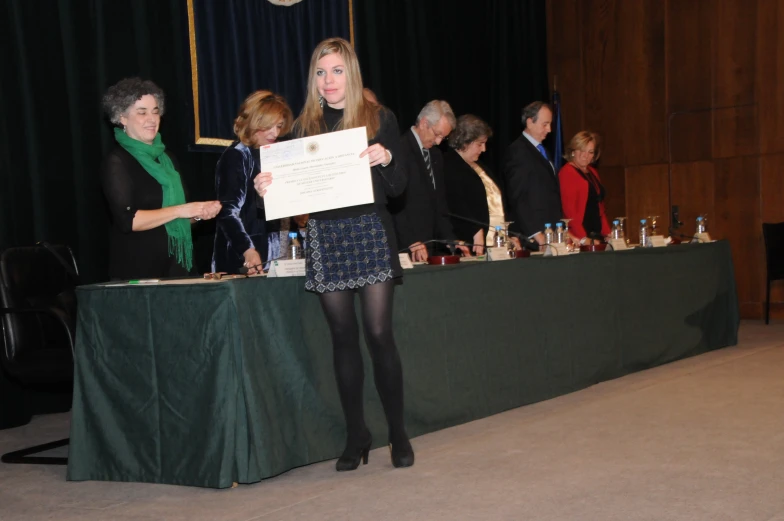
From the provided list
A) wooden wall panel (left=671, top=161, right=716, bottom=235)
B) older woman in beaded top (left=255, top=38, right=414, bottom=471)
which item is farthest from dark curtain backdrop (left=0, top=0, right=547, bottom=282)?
wooden wall panel (left=671, top=161, right=716, bottom=235)

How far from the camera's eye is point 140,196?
3559 mm

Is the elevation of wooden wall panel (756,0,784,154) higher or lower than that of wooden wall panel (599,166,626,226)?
higher

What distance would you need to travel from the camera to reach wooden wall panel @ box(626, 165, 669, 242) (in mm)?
8281

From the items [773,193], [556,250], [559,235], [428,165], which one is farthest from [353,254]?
[773,193]

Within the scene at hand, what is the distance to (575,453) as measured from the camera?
323cm

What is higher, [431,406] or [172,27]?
[172,27]

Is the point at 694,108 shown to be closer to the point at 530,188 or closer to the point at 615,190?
the point at 615,190

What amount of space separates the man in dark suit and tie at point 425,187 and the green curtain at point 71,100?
137 cm

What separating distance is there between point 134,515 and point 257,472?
402mm

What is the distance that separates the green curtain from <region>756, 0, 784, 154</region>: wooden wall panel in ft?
16.1

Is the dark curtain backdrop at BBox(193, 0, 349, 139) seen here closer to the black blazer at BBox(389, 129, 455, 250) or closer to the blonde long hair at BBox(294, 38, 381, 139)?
the black blazer at BBox(389, 129, 455, 250)

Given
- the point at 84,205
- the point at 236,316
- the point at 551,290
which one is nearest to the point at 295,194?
the point at 236,316

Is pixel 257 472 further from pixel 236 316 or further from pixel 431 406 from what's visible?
pixel 431 406

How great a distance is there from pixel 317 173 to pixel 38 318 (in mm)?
1616
